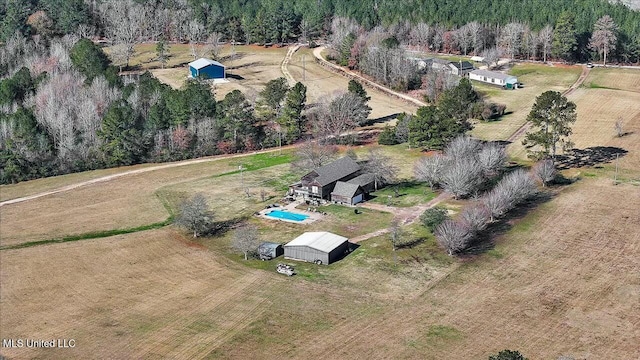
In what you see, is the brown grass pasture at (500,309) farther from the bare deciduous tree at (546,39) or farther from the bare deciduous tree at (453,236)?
the bare deciduous tree at (546,39)

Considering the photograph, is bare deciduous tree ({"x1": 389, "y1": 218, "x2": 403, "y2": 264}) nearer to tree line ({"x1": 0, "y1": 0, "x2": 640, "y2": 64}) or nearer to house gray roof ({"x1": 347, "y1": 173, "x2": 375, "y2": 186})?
house gray roof ({"x1": 347, "y1": 173, "x2": 375, "y2": 186})

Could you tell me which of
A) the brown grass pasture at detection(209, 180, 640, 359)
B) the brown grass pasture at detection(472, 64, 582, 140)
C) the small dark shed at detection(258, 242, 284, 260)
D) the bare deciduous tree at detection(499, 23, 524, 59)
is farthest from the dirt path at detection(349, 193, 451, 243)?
the bare deciduous tree at detection(499, 23, 524, 59)

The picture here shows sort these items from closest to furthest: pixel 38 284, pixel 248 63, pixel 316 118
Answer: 1. pixel 38 284
2. pixel 316 118
3. pixel 248 63

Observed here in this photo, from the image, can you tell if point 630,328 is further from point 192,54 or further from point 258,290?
point 192,54

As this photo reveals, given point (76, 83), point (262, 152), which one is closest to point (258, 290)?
point (262, 152)

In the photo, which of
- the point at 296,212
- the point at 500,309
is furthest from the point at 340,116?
the point at 500,309
